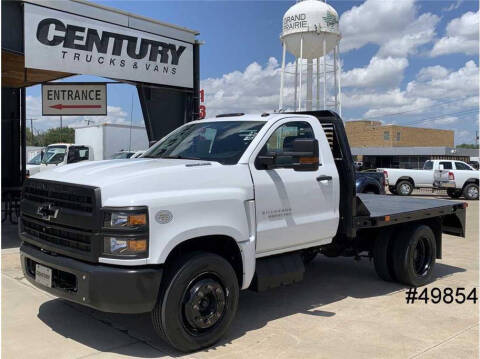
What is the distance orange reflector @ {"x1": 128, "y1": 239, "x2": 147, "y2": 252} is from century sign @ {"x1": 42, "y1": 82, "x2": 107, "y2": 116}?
8252 millimetres

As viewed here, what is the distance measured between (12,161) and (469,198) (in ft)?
67.2

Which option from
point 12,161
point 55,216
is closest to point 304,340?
point 55,216

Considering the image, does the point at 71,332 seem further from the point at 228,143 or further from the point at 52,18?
the point at 52,18

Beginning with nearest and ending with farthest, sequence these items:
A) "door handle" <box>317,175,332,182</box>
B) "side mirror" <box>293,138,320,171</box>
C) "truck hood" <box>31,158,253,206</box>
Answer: "truck hood" <box>31,158,253,206</box> → "side mirror" <box>293,138,320,171</box> → "door handle" <box>317,175,332,182</box>

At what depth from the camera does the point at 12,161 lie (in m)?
12.8

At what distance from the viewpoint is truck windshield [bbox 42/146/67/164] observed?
62.2 ft

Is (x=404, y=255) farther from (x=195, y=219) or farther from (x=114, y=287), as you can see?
(x=114, y=287)

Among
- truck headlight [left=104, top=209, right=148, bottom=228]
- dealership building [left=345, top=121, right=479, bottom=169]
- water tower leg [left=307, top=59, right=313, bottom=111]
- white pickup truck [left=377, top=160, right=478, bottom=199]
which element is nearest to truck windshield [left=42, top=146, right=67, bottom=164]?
white pickup truck [left=377, top=160, right=478, bottom=199]

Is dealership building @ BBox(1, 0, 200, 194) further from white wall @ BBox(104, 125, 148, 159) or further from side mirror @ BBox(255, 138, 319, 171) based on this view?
white wall @ BBox(104, 125, 148, 159)

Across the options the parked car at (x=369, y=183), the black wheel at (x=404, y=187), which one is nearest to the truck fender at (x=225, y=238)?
the parked car at (x=369, y=183)

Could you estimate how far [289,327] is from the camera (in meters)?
5.00

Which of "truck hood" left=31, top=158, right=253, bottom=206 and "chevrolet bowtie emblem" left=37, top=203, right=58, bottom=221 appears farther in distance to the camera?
"chevrolet bowtie emblem" left=37, top=203, right=58, bottom=221

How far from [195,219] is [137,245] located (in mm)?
556

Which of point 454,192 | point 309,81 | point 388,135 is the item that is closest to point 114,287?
point 454,192
